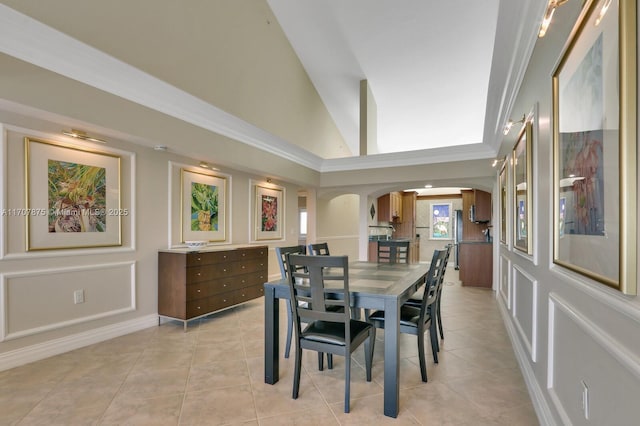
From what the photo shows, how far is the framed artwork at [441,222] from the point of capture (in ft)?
33.2

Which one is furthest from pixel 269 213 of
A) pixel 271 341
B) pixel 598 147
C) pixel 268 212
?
pixel 598 147

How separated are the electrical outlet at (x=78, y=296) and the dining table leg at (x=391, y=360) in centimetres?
298

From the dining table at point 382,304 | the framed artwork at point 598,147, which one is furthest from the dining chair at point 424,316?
the framed artwork at point 598,147

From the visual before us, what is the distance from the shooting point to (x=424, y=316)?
2.50m

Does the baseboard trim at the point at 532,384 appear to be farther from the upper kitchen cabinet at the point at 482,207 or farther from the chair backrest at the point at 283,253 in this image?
the upper kitchen cabinet at the point at 482,207

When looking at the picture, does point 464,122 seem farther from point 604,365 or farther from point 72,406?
point 72,406

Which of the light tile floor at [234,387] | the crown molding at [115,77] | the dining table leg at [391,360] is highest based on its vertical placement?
the crown molding at [115,77]

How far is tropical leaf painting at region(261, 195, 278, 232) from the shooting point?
578 centimetres

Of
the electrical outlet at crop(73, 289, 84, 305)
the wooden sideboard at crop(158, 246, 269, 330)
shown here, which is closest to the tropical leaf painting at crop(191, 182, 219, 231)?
the wooden sideboard at crop(158, 246, 269, 330)

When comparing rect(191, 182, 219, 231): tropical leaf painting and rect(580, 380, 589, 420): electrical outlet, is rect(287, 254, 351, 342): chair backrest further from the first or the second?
rect(191, 182, 219, 231): tropical leaf painting

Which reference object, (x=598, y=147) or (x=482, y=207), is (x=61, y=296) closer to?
(x=598, y=147)

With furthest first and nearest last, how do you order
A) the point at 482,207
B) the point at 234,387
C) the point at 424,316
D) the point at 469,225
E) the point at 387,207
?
the point at 387,207 → the point at 469,225 → the point at 482,207 → the point at 424,316 → the point at 234,387

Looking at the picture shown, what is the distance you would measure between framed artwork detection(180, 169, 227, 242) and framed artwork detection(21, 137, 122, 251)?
0.81m

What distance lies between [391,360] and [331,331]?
1.38 ft
